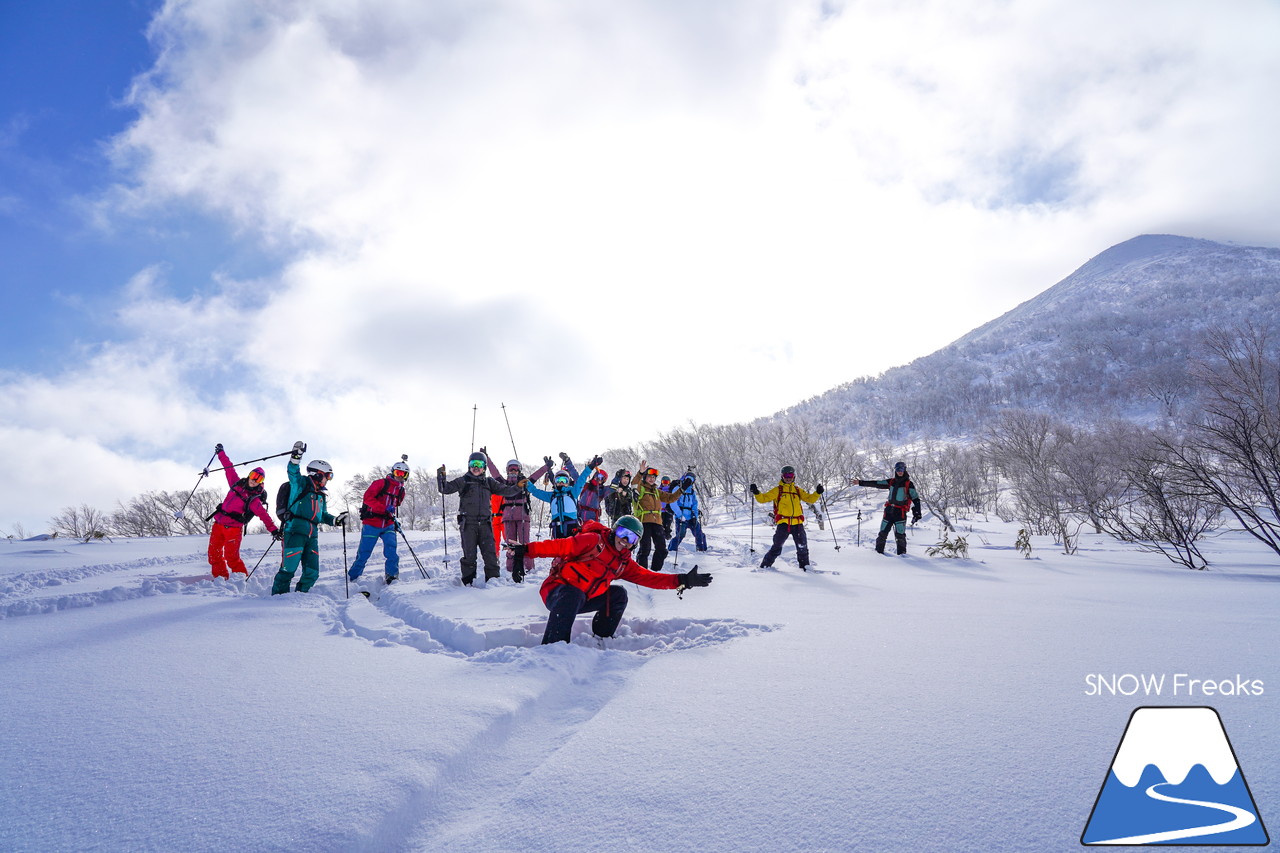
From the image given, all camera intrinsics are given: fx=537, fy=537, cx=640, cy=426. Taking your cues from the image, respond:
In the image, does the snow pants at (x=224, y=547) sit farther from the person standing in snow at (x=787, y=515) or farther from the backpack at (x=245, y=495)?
the person standing in snow at (x=787, y=515)

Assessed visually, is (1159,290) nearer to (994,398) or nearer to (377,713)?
(994,398)

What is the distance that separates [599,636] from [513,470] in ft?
15.8

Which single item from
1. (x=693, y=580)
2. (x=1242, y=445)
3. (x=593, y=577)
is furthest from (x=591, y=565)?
(x=1242, y=445)

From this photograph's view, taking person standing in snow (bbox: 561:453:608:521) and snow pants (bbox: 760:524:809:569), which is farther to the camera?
person standing in snow (bbox: 561:453:608:521)

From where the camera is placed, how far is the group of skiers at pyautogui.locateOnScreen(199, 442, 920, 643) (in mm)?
4836

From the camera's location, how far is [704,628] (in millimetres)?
4906

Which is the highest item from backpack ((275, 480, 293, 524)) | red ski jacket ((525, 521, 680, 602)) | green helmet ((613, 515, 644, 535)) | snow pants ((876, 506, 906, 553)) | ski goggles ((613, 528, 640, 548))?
backpack ((275, 480, 293, 524))

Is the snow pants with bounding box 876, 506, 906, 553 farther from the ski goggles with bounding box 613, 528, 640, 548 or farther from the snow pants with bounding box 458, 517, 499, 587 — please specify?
the ski goggles with bounding box 613, 528, 640, 548

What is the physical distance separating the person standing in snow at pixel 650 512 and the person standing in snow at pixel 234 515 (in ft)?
20.2

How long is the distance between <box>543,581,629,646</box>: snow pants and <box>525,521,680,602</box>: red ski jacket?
2.6 inches

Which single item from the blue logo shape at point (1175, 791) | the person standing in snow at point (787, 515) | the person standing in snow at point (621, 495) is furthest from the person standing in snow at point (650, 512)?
the blue logo shape at point (1175, 791)

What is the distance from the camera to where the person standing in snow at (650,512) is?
9719 mm

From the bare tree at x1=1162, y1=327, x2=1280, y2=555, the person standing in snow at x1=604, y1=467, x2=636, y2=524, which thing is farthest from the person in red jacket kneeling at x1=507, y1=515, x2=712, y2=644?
the bare tree at x1=1162, y1=327, x2=1280, y2=555

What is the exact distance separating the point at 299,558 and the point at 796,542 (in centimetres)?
768
